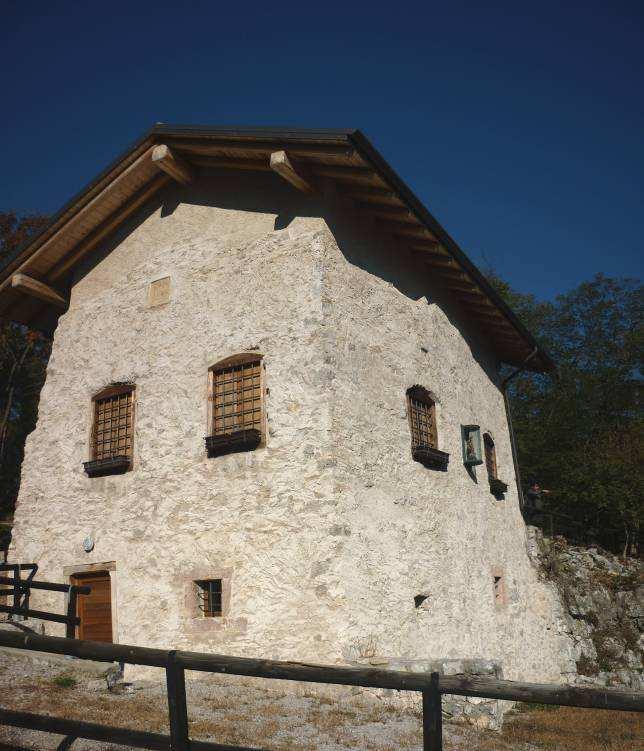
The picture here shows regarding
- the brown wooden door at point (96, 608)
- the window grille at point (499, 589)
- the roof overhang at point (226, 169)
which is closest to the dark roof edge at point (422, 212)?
the roof overhang at point (226, 169)

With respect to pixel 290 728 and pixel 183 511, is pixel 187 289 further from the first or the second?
pixel 290 728

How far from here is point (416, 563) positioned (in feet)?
33.1

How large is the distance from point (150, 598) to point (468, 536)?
5.22m

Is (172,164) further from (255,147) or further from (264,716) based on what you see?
(264,716)

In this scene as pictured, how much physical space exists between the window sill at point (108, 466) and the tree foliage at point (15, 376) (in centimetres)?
1314

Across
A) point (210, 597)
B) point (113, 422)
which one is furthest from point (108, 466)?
point (210, 597)

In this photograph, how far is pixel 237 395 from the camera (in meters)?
10.3

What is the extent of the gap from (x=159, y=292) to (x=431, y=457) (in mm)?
5231

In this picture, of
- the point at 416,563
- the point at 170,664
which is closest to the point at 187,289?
the point at 416,563

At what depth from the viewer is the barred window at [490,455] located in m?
13.9

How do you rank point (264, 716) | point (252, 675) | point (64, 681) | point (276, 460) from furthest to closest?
point (276, 460) → point (64, 681) → point (264, 716) → point (252, 675)

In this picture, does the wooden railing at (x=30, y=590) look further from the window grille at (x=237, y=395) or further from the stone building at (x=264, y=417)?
the window grille at (x=237, y=395)

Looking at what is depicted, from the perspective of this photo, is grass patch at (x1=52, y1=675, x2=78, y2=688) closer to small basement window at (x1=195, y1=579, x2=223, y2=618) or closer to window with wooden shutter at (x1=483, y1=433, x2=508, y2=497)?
small basement window at (x1=195, y1=579, x2=223, y2=618)

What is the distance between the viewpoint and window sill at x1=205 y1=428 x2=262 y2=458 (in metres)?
9.65
